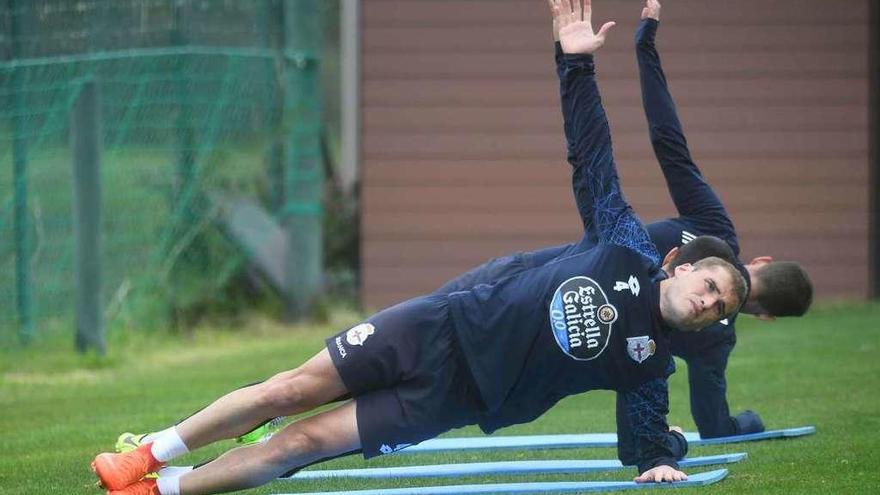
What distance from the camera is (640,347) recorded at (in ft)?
17.1

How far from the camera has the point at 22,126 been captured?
33.4ft

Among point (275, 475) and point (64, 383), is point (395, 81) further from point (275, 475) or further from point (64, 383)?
point (275, 475)

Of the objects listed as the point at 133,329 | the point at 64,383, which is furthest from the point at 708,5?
the point at 64,383

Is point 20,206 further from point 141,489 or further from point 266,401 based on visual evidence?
point 266,401

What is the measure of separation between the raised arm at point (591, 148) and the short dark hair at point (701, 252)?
14 centimetres

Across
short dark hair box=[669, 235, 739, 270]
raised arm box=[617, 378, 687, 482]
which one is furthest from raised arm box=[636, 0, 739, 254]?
raised arm box=[617, 378, 687, 482]

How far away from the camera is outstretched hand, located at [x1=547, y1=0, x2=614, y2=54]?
550 centimetres

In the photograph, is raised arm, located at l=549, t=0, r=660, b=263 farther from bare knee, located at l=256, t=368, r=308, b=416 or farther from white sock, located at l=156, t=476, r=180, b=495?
white sock, located at l=156, t=476, r=180, b=495

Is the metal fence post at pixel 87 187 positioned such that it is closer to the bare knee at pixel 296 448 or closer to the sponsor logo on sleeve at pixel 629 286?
the bare knee at pixel 296 448

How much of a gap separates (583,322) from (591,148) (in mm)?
703

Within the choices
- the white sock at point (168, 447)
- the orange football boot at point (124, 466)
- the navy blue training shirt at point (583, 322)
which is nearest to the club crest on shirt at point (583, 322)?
the navy blue training shirt at point (583, 322)

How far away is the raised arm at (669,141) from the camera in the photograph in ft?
21.2

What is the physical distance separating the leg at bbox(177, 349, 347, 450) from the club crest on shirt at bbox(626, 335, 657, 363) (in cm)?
103

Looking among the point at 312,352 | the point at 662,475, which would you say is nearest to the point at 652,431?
the point at 662,475
